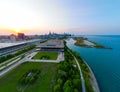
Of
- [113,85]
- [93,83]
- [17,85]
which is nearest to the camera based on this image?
[17,85]

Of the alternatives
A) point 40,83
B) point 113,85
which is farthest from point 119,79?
point 40,83

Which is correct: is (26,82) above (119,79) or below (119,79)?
above

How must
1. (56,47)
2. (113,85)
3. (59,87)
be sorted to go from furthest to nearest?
1. (56,47)
2. (113,85)
3. (59,87)

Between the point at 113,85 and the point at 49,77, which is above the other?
the point at 49,77

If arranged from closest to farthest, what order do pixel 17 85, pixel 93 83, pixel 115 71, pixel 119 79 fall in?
pixel 17 85 < pixel 93 83 < pixel 119 79 < pixel 115 71

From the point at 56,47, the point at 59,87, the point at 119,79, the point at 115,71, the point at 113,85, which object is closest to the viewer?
the point at 59,87

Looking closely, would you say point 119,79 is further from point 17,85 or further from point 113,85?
point 17,85

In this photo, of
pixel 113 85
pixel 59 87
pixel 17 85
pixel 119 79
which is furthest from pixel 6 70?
pixel 119 79

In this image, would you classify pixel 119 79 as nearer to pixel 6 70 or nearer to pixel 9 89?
pixel 9 89

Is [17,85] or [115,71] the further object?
[115,71]
